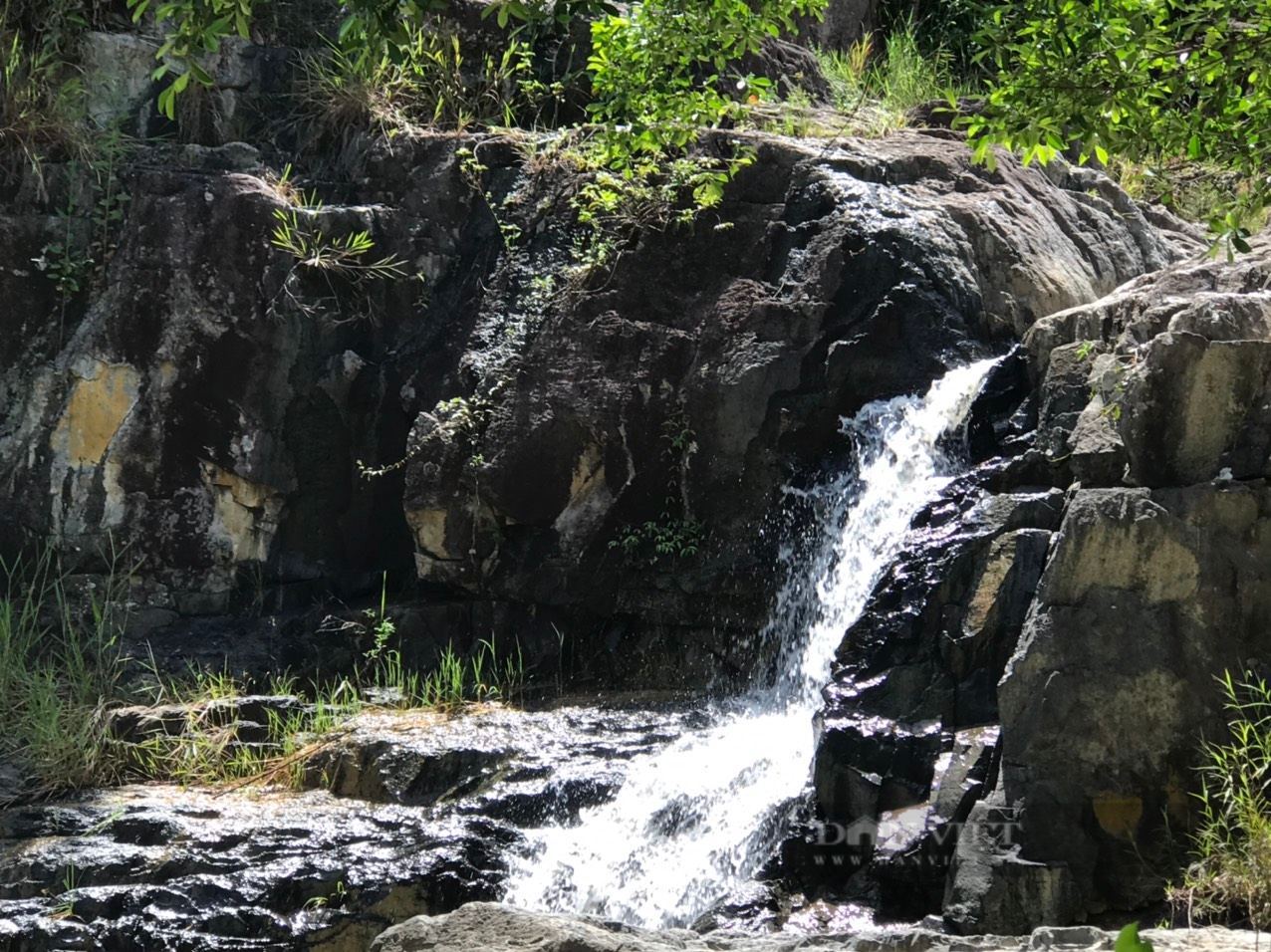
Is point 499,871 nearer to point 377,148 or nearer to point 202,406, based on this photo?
point 202,406

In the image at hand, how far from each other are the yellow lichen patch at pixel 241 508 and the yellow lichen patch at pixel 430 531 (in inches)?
39.7

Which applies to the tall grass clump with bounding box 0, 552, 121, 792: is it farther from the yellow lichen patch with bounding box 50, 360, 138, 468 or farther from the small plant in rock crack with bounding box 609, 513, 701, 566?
the small plant in rock crack with bounding box 609, 513, 701, 566

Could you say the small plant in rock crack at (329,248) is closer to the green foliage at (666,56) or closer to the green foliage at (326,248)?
the green foliage at (326,248)

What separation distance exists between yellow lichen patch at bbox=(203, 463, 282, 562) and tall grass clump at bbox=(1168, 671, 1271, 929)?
5519 mm

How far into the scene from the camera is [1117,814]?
472cm

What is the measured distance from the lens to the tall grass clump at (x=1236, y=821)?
14.2 ft

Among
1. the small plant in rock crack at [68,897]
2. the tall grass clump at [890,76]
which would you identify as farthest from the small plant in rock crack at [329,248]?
the small plant in rock crack at [68,897]

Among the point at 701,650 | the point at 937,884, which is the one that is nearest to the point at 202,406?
the point at 701,650

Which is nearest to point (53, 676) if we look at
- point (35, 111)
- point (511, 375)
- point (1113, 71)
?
point (511, 375)

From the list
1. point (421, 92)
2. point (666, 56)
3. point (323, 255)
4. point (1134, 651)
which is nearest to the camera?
point (1134, 651)

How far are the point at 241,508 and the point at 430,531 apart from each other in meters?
1.29

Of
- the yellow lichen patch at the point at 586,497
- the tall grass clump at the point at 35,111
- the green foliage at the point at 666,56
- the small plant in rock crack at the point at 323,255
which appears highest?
the tall grass clump at the point at 35,111

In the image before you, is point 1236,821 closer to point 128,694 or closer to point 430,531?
point 430,531

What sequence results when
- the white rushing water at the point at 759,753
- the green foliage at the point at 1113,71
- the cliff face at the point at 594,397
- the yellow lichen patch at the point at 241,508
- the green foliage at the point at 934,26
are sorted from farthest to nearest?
1. the green foliage at the point at 934,26
2. the yellow lichen patch at the point at 241,508
3. the cliff face at the point at 594,397
4. the white rushing water at the point at 759,753
5. the green foliage at the point at 1113,71
